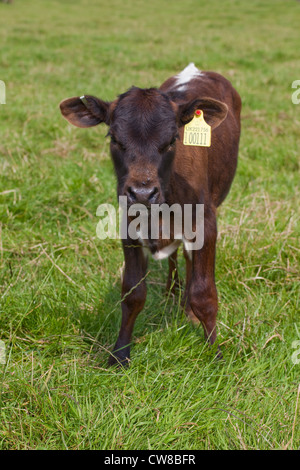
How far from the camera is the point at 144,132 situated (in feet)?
9.36

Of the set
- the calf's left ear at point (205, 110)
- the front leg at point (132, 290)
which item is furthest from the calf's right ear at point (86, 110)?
the front leg at point (132, 290)

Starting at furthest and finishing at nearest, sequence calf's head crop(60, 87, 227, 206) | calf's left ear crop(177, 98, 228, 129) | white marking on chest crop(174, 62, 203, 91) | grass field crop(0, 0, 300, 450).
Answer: white marking on chest crop(174, 62, 203, 91) < calf's left ear crop(177, 98, 228, 129) < calf's head crop(60, 87, 227, 206) < grass field crop(0, 0, 300, 450)

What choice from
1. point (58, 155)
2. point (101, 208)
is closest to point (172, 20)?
point (58, 155)

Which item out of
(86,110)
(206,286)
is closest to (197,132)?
(86,110)

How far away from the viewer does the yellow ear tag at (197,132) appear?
3.13 m

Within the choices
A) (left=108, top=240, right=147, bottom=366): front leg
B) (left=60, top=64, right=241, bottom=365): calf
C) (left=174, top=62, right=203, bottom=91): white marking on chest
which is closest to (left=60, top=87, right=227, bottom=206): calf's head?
(left=60, top=64, right=241, bottom=365): calf

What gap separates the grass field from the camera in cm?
250

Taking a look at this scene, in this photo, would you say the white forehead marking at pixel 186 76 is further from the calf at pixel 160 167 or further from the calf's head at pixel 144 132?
the calf's head at pixel 144 132

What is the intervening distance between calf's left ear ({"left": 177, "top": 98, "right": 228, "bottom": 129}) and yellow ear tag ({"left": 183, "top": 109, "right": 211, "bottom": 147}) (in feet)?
0.12

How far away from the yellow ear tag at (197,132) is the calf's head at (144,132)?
0.14ft

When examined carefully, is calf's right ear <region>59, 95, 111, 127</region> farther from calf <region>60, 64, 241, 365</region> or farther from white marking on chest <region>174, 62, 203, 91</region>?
white marking on chest <region>174, 62, 203, 91</region>

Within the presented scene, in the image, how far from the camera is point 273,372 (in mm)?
2957

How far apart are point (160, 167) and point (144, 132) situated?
208 mm
